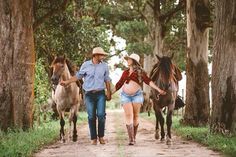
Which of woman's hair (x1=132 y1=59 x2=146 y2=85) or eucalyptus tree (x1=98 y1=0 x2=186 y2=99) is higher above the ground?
eucalyptus tree (x1=98 y1=0 x2=186 y2=99)

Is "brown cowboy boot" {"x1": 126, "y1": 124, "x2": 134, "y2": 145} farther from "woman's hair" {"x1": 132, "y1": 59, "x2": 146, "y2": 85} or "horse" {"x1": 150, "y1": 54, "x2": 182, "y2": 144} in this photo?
"woman's hair" {"x1": 132, "y1": 59, "x2": 146, "y2": 85}

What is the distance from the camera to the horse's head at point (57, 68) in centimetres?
1485

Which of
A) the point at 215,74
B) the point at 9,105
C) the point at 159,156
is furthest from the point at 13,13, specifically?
the point at 159,156

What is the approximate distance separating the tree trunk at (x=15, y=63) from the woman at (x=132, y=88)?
402cm

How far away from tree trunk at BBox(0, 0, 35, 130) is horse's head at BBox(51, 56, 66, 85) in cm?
265

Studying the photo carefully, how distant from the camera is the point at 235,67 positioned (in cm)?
1567

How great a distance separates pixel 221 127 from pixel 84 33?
1160 cm

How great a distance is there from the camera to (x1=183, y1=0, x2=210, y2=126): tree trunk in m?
21.6

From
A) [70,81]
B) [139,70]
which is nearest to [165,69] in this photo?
[139,70]

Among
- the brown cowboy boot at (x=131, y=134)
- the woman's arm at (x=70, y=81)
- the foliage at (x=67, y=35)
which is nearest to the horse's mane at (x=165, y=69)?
the brown cowboy boot at (x=131, y=134)

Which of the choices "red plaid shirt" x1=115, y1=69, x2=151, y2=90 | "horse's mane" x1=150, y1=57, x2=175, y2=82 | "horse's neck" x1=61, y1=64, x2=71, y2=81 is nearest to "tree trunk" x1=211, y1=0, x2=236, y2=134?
"horse's mane" x1=150, y1=57, x2=175, y2=82

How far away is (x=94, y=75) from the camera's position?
15.0 metres

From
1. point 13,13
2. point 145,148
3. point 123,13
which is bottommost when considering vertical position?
point 145,148

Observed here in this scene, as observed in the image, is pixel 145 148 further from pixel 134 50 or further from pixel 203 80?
pixel 134 50
